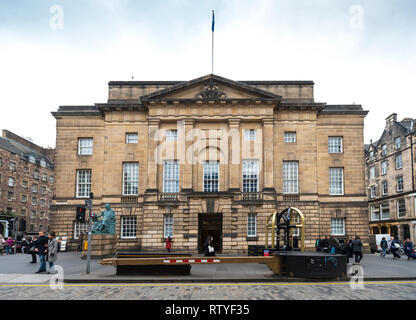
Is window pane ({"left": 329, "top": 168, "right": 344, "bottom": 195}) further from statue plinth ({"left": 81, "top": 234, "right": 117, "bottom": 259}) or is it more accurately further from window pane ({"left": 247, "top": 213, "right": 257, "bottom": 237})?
statue plinth ({"left": 81, "top": 234, "right": 117, "bottom": 259})

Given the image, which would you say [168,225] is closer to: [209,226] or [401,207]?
[209,226]

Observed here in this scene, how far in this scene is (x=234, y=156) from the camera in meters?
32.4

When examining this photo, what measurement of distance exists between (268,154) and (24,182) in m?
49.3

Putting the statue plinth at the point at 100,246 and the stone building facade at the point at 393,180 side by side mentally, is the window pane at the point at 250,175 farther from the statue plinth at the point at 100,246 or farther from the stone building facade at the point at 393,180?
the stone building facade at the point at 393,180

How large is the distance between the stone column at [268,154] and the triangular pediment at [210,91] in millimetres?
2379

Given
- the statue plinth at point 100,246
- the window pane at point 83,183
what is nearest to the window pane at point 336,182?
the statue plinth at point 100,246

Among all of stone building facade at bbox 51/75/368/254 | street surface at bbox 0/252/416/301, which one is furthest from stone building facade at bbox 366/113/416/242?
street surface at bbox 0/252/416/301

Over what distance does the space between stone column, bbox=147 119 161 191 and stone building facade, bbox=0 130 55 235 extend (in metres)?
31.6

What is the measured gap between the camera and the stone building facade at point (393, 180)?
49.0 metres

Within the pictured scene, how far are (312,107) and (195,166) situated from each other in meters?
11.9

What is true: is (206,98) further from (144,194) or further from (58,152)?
(58,152)

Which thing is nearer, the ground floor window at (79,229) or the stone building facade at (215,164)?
the stone building facade at (215,164)

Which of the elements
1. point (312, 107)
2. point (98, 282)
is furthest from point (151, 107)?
point (98, 282)

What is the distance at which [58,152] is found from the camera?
113 ft
